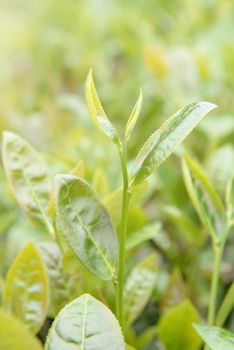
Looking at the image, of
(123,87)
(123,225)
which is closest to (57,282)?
(123,225)

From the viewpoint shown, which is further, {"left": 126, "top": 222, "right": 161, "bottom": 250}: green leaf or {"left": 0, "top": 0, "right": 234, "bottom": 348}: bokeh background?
{"left": 0, "top": 0, "right": 234, "bottom": 348}: bokeh background

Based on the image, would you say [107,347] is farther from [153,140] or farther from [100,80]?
[100,80]

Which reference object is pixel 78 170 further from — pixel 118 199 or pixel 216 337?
pixel 216 337

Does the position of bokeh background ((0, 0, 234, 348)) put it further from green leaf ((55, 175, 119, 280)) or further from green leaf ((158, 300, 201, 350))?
green leaf ((55, 175, 119, 280))

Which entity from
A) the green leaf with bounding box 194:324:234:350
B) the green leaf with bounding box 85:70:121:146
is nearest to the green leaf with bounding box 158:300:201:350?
the green leaf with bounding box 194:324:234:350

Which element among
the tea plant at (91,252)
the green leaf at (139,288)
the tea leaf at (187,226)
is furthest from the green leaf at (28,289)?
the tea leaf at (187,226)

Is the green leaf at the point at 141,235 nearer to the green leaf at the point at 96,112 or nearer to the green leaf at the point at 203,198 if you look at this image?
the green leaf at the point at 203,198
